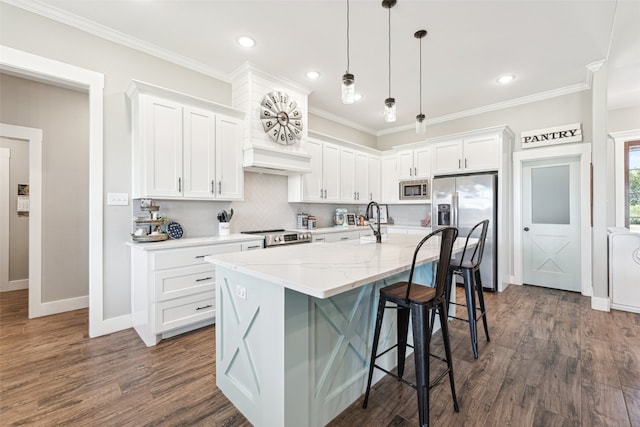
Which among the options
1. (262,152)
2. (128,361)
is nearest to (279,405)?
(128,361)

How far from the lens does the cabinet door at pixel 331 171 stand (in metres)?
4.61

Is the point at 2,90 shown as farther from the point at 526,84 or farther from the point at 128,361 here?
the point at 526,84

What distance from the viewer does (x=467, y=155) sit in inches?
175

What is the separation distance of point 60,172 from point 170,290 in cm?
234

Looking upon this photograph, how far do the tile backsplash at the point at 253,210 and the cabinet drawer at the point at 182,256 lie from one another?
23.8 inches

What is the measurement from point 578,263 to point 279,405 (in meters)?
4.71

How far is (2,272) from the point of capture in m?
3.97

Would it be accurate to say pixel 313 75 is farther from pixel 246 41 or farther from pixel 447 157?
pixel 447 157

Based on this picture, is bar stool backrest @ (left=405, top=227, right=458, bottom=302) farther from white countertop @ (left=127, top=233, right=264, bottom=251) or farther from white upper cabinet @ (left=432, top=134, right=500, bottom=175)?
white upper cabinet @ (left=432, top=134, right=500, bottom=175)

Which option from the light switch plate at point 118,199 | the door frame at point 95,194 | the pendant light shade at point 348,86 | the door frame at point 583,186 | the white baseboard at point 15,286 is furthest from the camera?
the white baseboard at point 15,286

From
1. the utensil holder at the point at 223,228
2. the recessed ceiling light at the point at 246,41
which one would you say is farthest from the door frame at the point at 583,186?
the utensil holder at the point at 223,228

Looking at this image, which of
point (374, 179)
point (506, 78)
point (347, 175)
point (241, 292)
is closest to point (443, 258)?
point (241, 292)

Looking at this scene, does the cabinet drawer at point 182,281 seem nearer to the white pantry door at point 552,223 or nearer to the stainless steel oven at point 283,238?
the stainless steel oven at point 283,238

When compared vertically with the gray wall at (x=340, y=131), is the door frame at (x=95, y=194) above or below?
below
